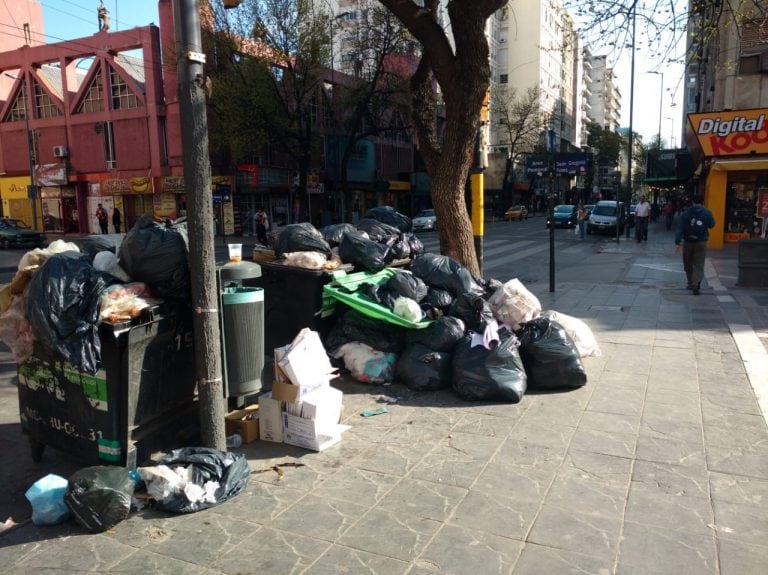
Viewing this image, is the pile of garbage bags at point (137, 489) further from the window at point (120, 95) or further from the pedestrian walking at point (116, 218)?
the window at point (120, 95)

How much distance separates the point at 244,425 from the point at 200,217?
5.46 ft

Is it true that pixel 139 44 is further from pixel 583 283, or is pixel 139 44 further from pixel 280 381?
pixel 280 381

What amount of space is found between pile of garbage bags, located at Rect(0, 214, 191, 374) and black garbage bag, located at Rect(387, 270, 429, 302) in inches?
94.2

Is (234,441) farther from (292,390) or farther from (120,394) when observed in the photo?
(120,394)

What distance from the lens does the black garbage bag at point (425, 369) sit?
18.0 feet

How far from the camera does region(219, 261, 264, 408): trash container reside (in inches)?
174

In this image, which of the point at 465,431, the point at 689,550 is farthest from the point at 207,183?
the point at 689,550

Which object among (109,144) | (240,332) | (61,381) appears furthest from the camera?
(109,144)

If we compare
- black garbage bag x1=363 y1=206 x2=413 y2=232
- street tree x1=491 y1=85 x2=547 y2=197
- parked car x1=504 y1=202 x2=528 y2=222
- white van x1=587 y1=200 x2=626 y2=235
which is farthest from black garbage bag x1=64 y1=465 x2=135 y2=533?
street tree x1=491 y1=85 x2=547 y2=197

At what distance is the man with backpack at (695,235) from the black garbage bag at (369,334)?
6.99 metres

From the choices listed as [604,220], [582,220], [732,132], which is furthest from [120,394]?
[604,220]

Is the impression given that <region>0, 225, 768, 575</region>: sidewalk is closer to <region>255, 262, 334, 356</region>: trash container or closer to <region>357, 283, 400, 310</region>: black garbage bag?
<region>357, 283, 400, 310</region>: black garbage bag

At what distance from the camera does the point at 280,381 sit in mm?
4363

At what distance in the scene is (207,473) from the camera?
3600 mm
